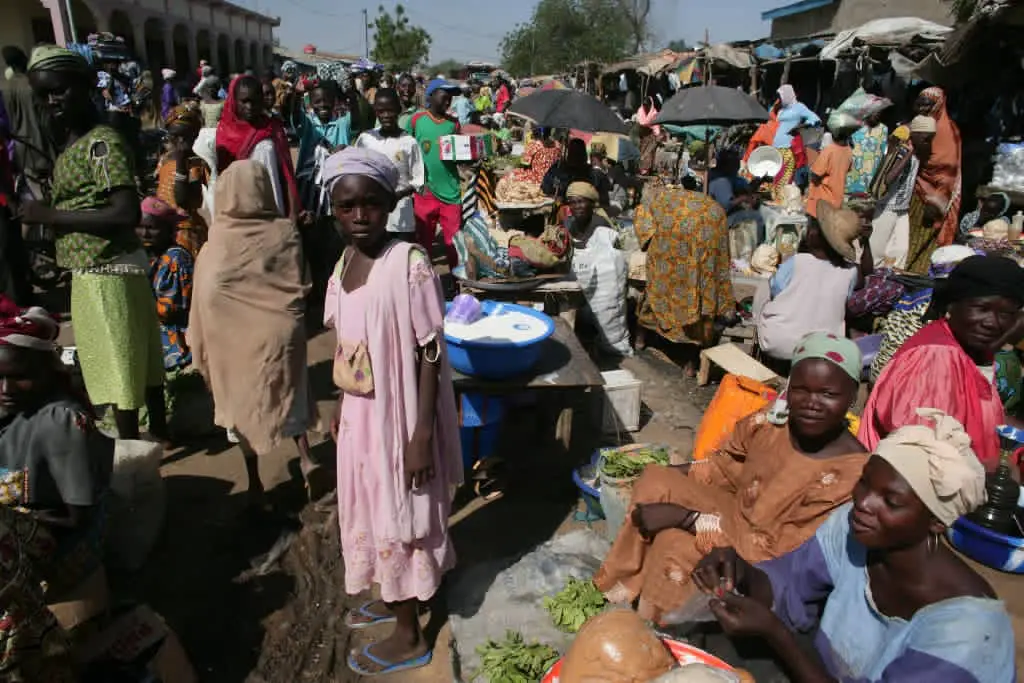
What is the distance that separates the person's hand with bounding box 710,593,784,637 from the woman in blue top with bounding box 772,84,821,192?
27.6ft

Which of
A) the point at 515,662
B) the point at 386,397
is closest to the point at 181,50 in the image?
the point at 386,397

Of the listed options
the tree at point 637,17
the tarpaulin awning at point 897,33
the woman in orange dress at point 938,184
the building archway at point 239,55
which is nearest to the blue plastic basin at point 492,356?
the woman in orange dress at point 938,184

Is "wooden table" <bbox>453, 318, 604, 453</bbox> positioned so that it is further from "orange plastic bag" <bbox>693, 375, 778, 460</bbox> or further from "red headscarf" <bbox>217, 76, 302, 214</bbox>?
"red headscarf" <bbox>217, 76, 302, 214</bbox>

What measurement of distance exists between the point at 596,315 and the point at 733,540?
339 centimetres

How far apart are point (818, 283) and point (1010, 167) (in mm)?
4556

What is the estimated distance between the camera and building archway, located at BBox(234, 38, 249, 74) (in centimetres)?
3478

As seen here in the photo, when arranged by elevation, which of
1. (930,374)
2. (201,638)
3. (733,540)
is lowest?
(201,638)

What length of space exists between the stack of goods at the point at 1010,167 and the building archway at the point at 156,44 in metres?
26.5

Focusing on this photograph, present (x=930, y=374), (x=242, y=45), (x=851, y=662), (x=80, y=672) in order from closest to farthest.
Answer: (x=851, y=662), (x=80, y=672), (x=930, y=374), (x=242, y=45)

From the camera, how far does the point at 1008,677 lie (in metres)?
1.52

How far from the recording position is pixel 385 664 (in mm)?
2637

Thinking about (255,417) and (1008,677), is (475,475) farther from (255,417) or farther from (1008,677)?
(1008,677)

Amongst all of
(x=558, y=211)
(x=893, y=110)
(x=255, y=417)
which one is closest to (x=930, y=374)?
(x=255, y=417)

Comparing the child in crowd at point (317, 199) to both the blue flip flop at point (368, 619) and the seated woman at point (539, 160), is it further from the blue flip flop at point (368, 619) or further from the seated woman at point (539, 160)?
the blue flip flop at point (368, 619)
